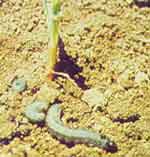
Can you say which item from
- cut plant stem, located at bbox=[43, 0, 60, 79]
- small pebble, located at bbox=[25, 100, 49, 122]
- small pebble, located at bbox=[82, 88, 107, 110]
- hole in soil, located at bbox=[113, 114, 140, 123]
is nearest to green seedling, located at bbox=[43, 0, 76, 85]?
cut plant stem, located at bbox=[43, 0, 60, 79]

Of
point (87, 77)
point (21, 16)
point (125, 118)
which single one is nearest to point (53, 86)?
point (87, 77)

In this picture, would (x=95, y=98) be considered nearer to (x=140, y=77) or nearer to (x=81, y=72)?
(x=81, y=72)

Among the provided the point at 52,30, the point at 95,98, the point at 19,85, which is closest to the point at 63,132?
the point at 95,98

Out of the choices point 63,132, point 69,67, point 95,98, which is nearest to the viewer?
point 63,132

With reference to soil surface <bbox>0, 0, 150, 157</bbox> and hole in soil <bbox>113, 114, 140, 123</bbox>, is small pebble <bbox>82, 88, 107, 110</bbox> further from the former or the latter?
hole in soil <bbox>113, 114, 140, 123</bbox>

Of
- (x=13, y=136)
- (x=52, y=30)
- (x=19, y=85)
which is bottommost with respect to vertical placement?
(x=13, y=136)

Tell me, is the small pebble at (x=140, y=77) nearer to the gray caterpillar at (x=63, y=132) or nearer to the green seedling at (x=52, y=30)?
the green seedling at (x=52, y=30)
